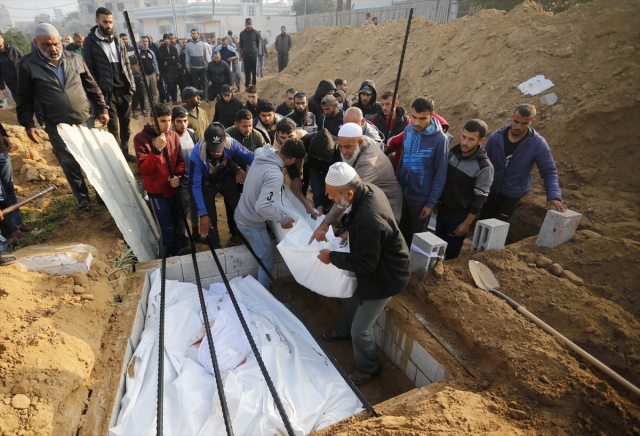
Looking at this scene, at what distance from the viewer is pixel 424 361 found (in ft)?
10.8

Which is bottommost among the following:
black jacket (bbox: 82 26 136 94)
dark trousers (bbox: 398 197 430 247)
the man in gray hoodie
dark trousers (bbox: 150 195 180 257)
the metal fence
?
dark trousers (bbox: 150 195 180 257)

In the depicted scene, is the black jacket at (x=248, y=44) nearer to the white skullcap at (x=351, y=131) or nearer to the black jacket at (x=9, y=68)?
the black jacket at (x=9, y=68)

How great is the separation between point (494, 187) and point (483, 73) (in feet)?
17.9

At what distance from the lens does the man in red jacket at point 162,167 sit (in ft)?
13.8

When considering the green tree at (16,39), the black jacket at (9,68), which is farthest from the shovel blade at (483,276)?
the green tree at (16,39)

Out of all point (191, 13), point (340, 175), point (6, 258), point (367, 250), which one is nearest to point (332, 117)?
point (340, 175)

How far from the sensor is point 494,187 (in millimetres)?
4488

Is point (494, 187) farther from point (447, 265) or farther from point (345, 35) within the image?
point (345, 35)

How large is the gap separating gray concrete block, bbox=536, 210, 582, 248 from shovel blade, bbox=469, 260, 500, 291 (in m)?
0.91

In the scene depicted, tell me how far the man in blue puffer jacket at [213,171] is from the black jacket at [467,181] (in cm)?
235

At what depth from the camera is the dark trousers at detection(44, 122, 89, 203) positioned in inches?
169

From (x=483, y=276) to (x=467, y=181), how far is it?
1.04 meters

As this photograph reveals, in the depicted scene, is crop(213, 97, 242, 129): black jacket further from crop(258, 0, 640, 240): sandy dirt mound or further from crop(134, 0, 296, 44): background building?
crop(134, 0, 296, 44): background building

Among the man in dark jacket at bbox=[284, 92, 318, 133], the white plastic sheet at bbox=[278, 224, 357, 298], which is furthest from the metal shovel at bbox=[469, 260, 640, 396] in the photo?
the man in dark jacket at bbox=[284, 92, 318, 133]
